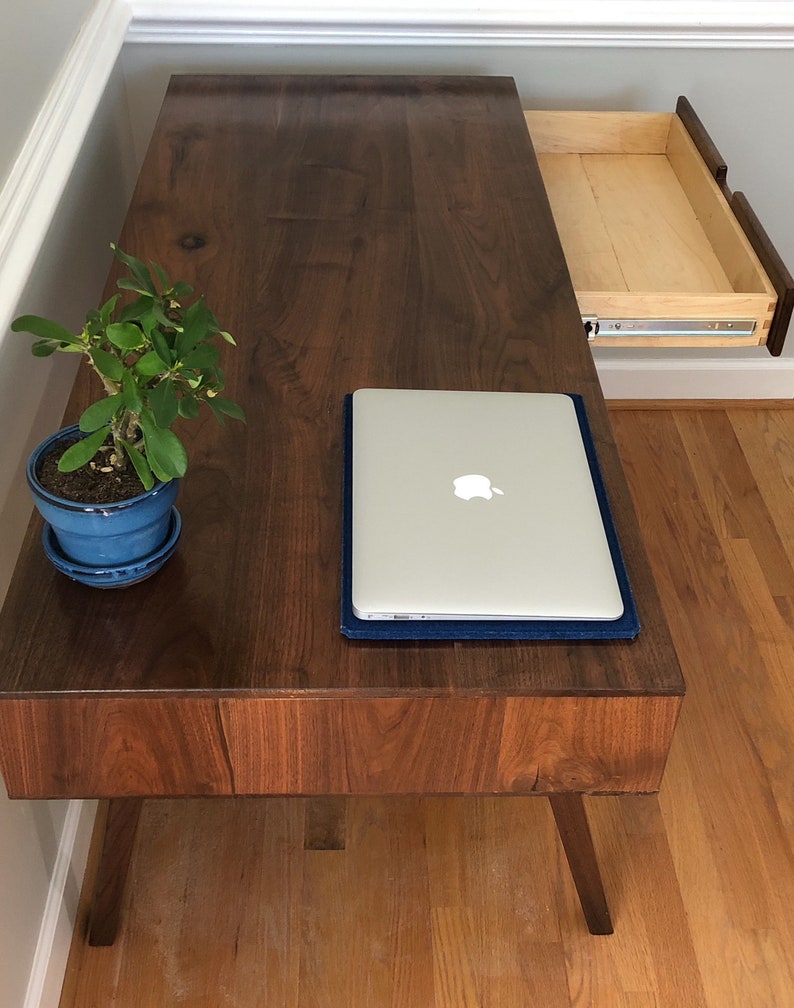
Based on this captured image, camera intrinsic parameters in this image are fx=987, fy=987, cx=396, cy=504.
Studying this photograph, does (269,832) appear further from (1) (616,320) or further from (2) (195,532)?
(1) (616,320)

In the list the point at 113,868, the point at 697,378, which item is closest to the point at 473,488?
the point at 113,868

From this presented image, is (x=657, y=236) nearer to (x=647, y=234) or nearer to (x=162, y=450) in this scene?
(x=647, y=234)

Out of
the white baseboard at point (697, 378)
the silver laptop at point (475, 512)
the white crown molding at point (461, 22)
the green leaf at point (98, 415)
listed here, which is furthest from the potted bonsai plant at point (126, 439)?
the white baseboard at point (697, 378)

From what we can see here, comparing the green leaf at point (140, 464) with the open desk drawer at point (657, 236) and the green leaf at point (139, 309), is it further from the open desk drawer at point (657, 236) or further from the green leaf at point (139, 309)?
the open desk drawer at point (657, 236)

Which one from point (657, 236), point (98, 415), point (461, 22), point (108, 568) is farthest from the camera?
point (461, 22)

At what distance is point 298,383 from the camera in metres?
1.04

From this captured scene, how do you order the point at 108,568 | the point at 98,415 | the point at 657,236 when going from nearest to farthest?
the point at 98,415, the point at 108,568, the point at 657,236

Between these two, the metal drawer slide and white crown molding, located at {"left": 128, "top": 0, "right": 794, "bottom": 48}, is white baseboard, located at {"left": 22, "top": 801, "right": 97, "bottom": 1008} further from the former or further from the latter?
white crown molding, located at {"left": 128, "top": 0, "right": 794, "bottom": 48}

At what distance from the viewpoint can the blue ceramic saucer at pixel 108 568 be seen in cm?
79

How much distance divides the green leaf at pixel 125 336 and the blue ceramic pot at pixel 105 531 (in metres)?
0.11

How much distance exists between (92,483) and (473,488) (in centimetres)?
33

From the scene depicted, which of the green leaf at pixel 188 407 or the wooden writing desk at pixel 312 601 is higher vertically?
the green leaf at pixel 188 407

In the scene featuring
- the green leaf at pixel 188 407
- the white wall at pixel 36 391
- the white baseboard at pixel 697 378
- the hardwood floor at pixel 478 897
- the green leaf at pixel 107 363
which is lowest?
the hardwood floor at pixel 478 897

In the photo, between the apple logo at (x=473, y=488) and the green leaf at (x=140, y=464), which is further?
the apple logo at (x=473, y=488)
